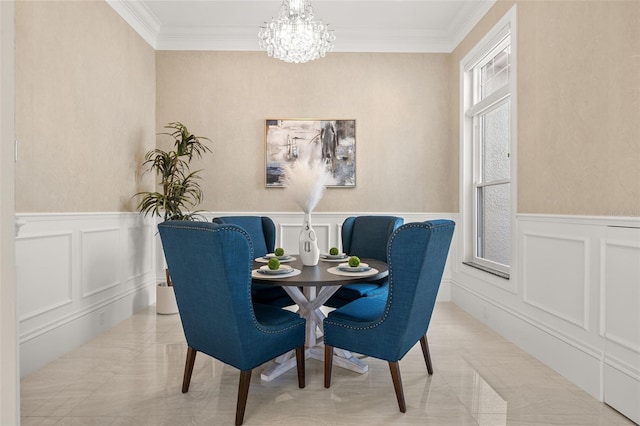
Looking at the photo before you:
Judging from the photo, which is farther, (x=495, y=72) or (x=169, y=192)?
(x=169, y=192)

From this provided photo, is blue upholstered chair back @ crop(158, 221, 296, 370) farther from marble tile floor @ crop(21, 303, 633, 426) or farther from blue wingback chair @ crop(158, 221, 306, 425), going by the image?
marble tile floor @ crop(21, 303, 633, 426)

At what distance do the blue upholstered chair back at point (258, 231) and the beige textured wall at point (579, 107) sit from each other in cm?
221

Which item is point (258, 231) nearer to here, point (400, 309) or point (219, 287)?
point (219, 287)

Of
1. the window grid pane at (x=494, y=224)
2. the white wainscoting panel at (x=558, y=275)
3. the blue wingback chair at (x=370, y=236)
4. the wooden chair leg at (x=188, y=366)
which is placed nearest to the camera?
the wooden chair leg at (x=188, y=366)

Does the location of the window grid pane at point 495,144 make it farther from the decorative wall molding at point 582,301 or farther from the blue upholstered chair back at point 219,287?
the blue upholstered chair back at point 219,287

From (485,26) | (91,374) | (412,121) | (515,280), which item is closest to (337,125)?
(412,121)

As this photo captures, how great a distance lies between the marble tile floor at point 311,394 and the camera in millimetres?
2021

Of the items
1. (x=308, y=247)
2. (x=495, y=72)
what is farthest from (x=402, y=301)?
(x=495, y=72)

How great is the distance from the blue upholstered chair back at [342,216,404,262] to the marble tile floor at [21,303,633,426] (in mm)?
928

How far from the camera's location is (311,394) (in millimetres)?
2266

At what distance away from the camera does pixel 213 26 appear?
4508 mm

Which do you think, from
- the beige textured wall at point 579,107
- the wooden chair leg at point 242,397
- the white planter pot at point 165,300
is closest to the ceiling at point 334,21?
the beige textured wall at point 579,107

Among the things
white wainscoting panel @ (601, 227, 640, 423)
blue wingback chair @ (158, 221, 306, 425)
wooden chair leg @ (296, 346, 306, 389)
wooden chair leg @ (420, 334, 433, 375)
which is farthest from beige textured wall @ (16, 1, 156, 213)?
white wainscoting panel @ (601, 227, 640, 423)

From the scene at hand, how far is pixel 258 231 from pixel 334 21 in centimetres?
259
